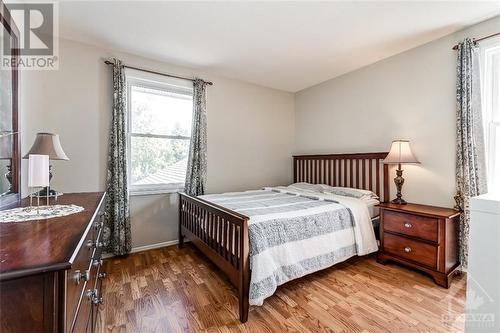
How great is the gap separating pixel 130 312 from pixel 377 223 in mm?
2744

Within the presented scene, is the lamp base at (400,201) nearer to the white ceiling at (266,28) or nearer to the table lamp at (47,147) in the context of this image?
the white ceiling at (266,28)

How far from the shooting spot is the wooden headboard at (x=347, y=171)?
2.98m

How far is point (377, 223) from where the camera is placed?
2807 millimetres

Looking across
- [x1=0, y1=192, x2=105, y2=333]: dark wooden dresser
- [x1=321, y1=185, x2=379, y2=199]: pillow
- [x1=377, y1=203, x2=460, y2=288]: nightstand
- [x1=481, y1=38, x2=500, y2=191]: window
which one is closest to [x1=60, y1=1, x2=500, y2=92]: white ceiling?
[x1=481, y1=38, x2=500, y2=191]: window

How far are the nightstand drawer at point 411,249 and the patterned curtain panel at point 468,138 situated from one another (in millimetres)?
368

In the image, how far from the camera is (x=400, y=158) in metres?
2.54

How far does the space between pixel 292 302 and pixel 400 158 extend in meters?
1.92

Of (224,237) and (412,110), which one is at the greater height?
(412,110)

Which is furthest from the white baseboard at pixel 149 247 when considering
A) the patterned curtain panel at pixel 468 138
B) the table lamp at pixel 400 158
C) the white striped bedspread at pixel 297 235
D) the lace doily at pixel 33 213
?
the patterned curtain panel at pixel 468 138

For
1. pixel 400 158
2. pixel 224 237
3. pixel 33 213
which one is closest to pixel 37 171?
pixel 33 213

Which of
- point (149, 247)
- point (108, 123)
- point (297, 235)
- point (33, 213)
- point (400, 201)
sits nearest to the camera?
point (33, 213)

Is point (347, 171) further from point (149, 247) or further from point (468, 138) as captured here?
point (149, 247)

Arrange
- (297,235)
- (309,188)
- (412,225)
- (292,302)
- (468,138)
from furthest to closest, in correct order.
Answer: (309,188)
(412,225)
(468,138)
(297,235)
(292,302)

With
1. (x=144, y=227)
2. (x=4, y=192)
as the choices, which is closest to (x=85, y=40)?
(x=4, y=192)
